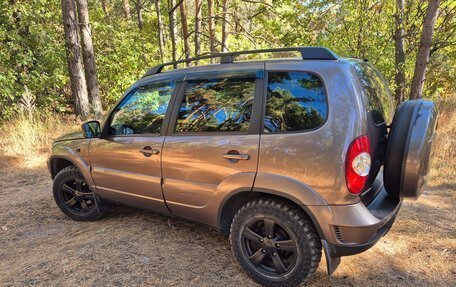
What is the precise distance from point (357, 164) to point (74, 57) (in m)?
9.02

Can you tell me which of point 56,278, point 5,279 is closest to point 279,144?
point 56,278

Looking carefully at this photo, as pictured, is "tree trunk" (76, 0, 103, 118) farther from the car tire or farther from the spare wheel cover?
the spare wheel cover

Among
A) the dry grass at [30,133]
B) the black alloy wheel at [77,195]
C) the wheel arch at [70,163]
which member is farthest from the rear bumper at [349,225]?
the dry grass at [30,133]

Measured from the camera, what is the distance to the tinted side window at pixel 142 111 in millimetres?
3258

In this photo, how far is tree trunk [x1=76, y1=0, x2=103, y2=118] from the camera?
9398 millimetres

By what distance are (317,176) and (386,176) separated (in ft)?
2.03

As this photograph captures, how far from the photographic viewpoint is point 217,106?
2900 mm

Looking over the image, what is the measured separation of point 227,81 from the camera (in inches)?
113

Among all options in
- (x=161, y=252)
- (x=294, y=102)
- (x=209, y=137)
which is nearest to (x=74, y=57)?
(x=161, y=252)

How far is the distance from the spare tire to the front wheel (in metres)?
0.73

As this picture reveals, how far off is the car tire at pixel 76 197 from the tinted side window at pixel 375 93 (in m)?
3.23

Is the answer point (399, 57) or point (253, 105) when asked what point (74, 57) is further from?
point (399, 57)

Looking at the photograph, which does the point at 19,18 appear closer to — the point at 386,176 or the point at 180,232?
the point at 180,232

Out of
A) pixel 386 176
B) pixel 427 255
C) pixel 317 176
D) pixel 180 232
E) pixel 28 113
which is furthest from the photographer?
pixel 28 113
